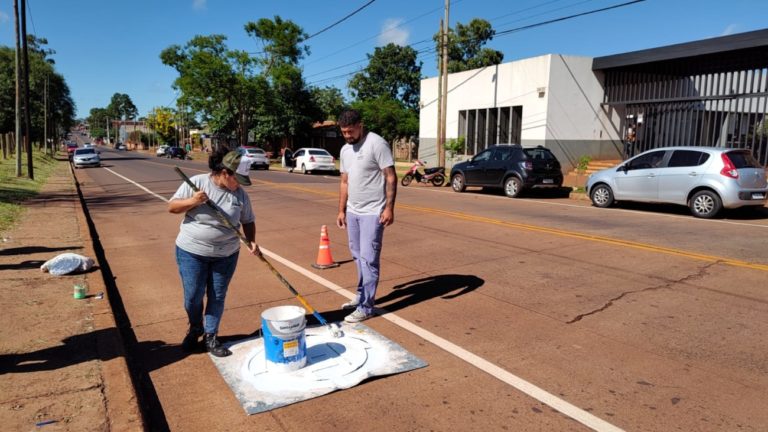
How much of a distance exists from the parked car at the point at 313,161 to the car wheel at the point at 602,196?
1884 cm

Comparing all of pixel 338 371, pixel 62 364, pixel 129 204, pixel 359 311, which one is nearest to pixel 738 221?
pixel 359 311

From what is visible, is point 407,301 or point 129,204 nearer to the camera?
point 407,301

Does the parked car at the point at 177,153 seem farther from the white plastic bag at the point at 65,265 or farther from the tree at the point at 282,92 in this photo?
the white plastic bag at the point at 65,265

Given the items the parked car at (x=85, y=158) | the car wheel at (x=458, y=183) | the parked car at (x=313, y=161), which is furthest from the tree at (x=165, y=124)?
the car wheel at (x=458, y=183)

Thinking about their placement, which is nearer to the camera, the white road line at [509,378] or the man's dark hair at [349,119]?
the white road line at [509,378]

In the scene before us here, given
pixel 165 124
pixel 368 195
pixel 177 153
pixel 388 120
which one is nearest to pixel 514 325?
pixel 368 195

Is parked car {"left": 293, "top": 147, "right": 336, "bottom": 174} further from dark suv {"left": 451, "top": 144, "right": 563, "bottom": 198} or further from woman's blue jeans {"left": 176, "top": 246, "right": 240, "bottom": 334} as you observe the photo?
woman's blue jeans {"left": 176, "top": 246, "right": 240, "bottom": 334}

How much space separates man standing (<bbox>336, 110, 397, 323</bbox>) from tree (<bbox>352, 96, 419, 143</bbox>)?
135 ft

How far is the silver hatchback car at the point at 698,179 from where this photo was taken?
11422mm

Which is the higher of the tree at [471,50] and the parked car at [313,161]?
the tree at [471,50]

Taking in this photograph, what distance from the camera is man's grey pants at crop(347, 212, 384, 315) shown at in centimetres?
498

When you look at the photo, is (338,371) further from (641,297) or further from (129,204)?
(129,204)

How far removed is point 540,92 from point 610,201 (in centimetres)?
987

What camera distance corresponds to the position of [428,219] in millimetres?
11547
